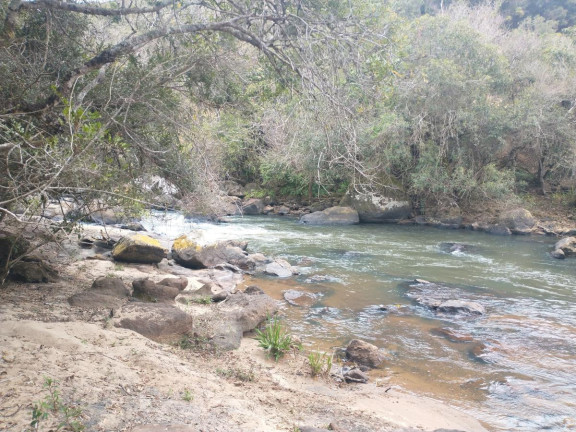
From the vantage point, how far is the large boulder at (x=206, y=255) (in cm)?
1187

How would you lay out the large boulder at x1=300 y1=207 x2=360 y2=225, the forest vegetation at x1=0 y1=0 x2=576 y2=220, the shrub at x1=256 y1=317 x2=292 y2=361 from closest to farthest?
1. the forest vegetation at x1=0 y1=0 x2=576 y2=220
2. the shrub at x1=256 y1=317 x2=292 y2=361
3. the large boulder at x1=300 y1=207 x2=360 y2=225

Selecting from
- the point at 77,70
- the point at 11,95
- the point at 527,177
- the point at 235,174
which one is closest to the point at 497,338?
the point at 77,70

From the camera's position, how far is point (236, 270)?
11969mm

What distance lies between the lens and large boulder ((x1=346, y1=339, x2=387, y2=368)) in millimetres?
6623

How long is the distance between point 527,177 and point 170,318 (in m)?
24.2

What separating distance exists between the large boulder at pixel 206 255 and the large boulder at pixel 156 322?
5442mm

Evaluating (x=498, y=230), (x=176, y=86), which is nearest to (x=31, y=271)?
(x=176, y=86)

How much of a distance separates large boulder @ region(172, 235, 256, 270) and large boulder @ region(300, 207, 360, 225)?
901 cm

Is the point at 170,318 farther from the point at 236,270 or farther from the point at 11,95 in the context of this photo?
the point at 236,270

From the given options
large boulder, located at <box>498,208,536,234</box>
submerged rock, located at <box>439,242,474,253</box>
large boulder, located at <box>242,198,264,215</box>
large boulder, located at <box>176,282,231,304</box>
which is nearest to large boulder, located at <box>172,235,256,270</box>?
large boulder, located at <box>176,282,231,304</box>

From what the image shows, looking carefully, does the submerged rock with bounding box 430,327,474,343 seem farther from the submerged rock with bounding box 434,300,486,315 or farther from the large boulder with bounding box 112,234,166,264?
the large boulder with bounding box 112,234,166,264

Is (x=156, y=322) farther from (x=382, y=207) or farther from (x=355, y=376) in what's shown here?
(x=382, y=207)

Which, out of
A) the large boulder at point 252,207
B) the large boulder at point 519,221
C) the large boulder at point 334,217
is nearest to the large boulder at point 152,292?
the large boulder at point 334,217

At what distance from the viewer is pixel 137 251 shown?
11031mm
